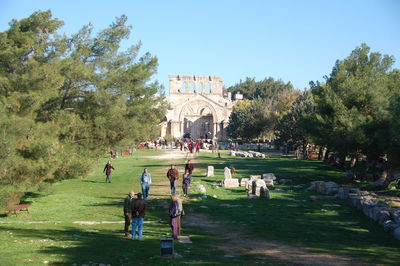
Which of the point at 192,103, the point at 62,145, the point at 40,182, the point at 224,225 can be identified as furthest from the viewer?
the point at 192,103

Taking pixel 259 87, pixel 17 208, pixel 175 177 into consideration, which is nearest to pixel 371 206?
pixel 175 177

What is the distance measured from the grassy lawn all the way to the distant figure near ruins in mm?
66231

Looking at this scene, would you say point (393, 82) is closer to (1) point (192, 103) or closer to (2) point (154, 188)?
(2) point (154, 188)

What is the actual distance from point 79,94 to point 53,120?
243 cm

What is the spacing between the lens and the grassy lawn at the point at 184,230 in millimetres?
12273

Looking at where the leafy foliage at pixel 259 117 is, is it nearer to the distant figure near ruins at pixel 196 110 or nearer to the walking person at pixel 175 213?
the distant figure near ruins at pixel 196 110

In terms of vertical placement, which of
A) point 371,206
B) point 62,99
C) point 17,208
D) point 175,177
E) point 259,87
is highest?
point 259,87

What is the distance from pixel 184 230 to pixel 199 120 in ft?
269

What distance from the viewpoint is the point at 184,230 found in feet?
54.0

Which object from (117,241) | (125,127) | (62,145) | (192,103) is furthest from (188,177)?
(192,103)

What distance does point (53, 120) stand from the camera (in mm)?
23047

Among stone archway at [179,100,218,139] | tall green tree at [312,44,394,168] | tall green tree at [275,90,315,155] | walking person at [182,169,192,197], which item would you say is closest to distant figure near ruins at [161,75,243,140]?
stone archway at [179,100,218,139]

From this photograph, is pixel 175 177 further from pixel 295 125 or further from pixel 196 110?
pixel 196 110

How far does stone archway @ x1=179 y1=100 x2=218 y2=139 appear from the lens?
94.8 metres
